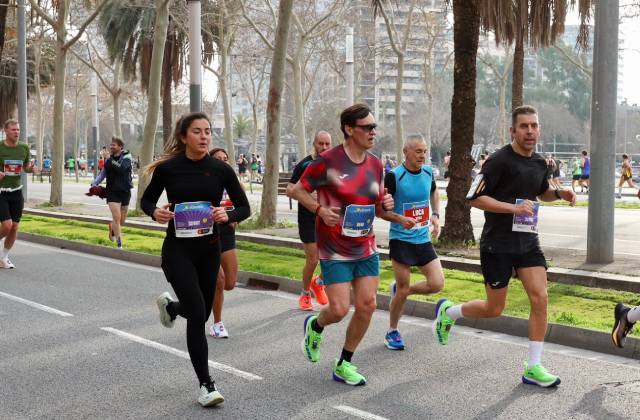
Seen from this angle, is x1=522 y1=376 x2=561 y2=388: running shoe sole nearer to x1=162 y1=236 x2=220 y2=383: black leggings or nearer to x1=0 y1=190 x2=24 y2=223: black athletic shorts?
x1=162 y1=236 x2=220 y2=383: black leggings

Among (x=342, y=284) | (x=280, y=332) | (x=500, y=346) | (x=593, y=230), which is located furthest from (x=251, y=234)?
(x=342, y=284)

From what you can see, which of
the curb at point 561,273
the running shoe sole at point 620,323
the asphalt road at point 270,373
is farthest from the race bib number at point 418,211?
the curb at point 561,273

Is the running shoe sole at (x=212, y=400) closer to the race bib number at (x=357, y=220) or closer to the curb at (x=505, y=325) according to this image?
the race bib number at (x=357, y=220)

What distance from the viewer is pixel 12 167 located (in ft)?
41.1

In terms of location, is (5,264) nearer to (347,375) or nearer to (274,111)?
(274,111)

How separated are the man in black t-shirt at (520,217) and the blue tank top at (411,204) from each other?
99cm

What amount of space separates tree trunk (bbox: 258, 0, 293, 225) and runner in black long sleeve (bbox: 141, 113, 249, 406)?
39.3 feet

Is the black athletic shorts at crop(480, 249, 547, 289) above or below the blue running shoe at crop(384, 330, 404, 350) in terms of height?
above

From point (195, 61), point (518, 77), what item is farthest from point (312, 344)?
point (518, 77)

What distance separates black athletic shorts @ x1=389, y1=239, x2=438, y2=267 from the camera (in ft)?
23.5

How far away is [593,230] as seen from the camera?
11500 millimetres

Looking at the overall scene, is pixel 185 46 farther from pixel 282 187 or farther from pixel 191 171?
pixel 191 171

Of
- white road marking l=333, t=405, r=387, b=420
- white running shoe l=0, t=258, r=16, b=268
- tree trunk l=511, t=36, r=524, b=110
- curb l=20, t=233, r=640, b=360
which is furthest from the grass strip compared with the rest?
tree trunk l=511, t=36, r=524, b=110

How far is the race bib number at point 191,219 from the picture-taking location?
5742 millimetres
